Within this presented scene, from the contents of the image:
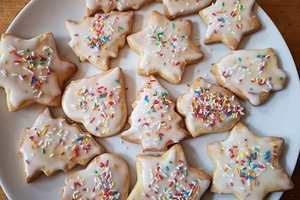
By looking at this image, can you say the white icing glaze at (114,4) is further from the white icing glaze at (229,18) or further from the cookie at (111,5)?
the white icing glaze at (229,18)

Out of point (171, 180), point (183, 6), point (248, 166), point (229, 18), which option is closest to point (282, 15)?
point (229, 18)

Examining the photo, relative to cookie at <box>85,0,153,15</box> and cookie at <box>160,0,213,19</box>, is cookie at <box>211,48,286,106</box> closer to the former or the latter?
cookie at <box>160,0,213,19</box>

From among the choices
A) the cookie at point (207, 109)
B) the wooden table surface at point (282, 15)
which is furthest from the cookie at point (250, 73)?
the wooden table surface at point (282, 15)

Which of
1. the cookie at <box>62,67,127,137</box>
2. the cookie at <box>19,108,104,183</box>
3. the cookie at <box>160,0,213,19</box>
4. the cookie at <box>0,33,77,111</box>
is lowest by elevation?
the cookie at <box>19,108,104,183</box>

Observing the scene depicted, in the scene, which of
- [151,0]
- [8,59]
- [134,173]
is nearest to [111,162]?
[134,173]

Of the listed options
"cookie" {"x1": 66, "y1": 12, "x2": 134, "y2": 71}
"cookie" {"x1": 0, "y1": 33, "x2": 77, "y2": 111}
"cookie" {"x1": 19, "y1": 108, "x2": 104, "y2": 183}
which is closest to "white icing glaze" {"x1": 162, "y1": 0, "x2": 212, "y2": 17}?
"cookie" {"x1": 66, "y1": 12, "x2": 134, "y2": 71}

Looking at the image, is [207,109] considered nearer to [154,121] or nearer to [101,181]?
[154,121]
